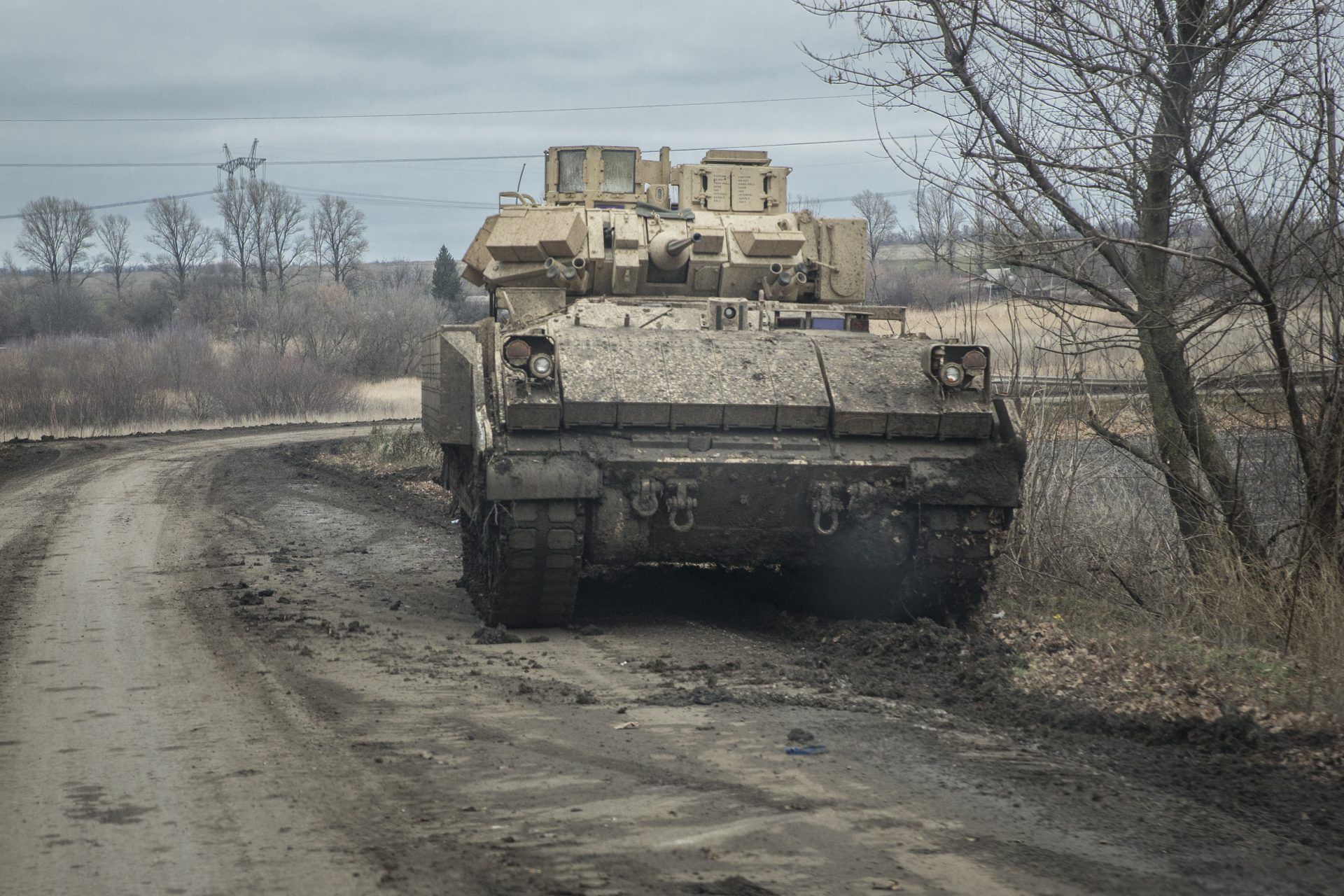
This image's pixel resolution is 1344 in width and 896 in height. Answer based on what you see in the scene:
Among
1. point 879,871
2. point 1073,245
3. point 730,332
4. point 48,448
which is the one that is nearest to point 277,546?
point 730,332

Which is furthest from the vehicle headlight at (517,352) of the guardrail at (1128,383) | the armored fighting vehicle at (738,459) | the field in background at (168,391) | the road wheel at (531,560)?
the field in background at (168,391)

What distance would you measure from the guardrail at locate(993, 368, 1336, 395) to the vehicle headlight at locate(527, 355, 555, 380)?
405cm

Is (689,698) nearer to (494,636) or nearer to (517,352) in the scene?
(494,636)

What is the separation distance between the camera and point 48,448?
2295cm

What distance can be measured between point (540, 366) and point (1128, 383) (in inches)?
205

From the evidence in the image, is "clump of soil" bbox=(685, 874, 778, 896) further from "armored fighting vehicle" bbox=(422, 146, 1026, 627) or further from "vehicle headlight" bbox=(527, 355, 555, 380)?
"vehicle headlight" bbox=(527, 355, 555, 380)

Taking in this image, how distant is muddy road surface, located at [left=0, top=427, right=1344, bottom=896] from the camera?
402 centimetres

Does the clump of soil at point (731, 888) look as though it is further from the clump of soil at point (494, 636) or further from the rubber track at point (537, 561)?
the clump of soil at point (494, 636)

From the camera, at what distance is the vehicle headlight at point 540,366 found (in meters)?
7.55

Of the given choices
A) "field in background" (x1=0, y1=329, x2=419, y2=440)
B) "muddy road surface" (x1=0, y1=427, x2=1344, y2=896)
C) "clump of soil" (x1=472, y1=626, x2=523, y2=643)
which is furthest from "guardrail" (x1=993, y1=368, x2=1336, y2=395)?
"field in background" (x1=0, y1=329, x2=419, y2=440)

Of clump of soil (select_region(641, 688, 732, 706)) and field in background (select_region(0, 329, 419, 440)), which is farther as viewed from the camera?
field in background (select_region(0, 329, 419, 440))

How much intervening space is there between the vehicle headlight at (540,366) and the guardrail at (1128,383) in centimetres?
405

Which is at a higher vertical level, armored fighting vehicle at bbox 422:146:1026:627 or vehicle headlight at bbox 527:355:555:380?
vehicle headlight at bbox 527:355:555:380

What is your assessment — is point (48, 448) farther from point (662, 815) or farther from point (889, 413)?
point (662, 815)
